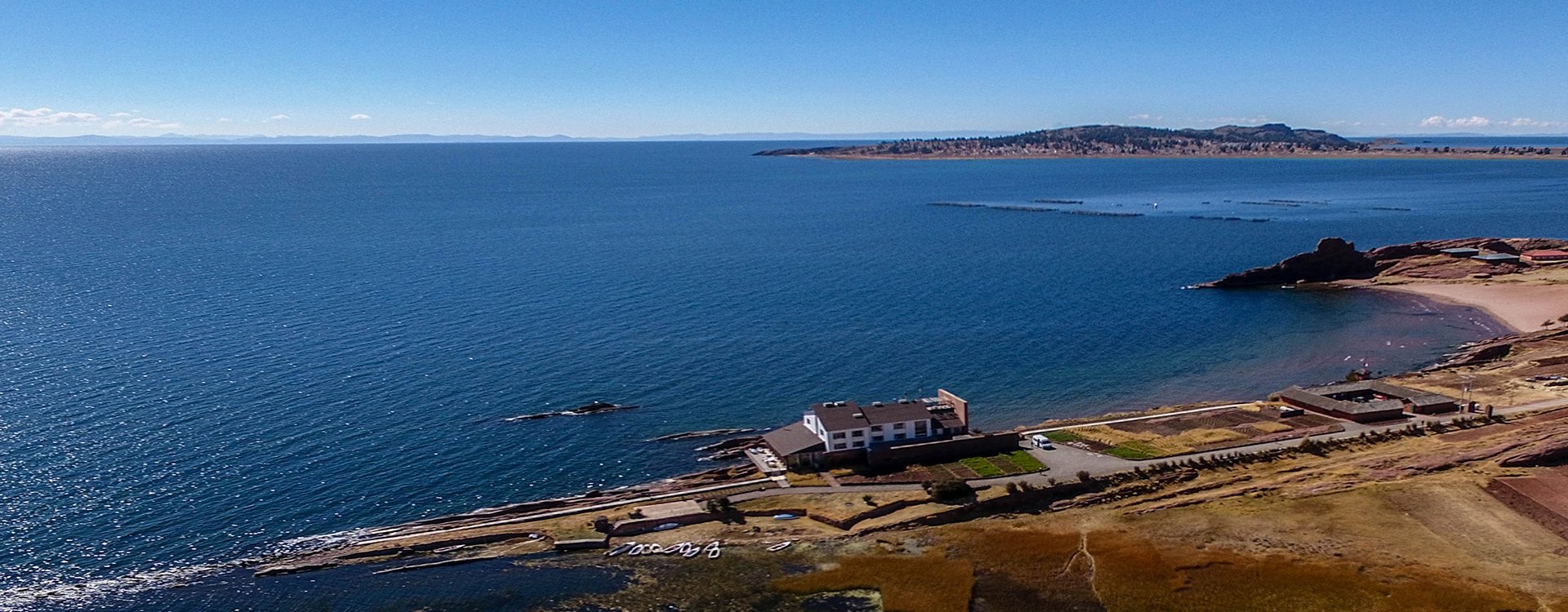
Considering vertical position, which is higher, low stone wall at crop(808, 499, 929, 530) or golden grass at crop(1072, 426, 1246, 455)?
golden grass at crop(1072, 426, 1246, 455)

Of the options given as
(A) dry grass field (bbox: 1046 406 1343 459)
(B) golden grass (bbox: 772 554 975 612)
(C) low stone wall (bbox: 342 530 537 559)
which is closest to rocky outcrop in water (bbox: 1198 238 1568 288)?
(A) dry grass field (bbox: 1046 406 1343 459)

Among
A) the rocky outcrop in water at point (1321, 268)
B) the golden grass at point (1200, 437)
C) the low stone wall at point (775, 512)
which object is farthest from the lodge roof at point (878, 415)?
the rocky outcrop in water at point (1321, 268)

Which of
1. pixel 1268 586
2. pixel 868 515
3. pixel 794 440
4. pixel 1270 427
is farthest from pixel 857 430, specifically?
pixel 1270 427

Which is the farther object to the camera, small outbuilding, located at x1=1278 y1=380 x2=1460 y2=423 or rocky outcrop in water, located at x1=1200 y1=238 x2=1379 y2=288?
rocky outcrop in water, located at x1=1200 y1=238 x2=1379 y2=288

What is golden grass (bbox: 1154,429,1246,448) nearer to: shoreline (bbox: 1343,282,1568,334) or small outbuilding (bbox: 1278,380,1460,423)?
small outbuilding (bbox: 1278,380,1460,423)

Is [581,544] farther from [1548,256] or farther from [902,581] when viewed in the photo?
[1548,256]

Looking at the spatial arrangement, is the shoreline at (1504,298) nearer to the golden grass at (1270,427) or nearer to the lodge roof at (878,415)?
the golden grass at (1270,427)
